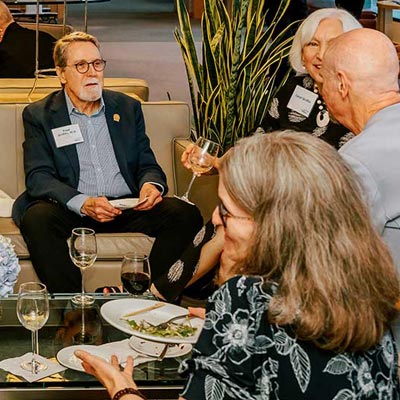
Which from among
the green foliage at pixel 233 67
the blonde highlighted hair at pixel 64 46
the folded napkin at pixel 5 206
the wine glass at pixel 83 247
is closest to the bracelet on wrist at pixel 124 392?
the wine glass at pixel 83 247

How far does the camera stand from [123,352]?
9.16 ft

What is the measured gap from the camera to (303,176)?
177cm

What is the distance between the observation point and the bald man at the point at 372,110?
2623 millimetres

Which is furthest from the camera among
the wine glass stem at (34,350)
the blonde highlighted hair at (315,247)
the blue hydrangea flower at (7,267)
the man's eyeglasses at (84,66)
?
the man's eyeglasses at (84,66)

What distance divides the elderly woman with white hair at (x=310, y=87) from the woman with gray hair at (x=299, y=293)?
89.7 inches

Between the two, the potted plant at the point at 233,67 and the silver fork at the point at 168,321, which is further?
the potted plant at the point at 233,67

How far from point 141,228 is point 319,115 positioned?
3.07ft

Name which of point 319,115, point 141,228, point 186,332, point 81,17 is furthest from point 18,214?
point 81,17

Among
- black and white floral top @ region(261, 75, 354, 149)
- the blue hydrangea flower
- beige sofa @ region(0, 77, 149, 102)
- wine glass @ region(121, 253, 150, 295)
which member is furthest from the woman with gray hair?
beige sofa @ region(0, 77, 149, 102)

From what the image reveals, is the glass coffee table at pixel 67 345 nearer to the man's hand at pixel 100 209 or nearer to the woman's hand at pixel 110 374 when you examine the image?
the woman's hand at pixel 110 374

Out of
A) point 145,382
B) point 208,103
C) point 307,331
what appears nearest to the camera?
point 307,331

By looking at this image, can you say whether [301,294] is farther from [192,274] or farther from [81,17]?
[81,17]

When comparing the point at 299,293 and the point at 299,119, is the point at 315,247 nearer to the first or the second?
the point at 299,293

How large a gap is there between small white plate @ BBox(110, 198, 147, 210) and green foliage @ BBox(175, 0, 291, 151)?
2.94ft
